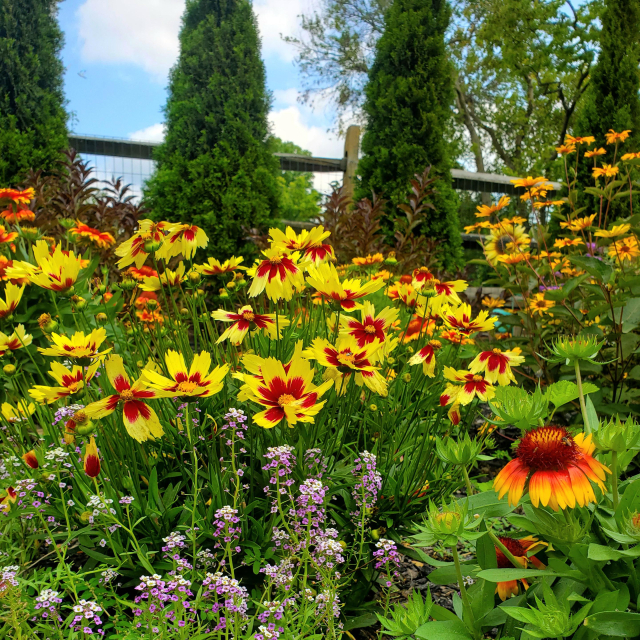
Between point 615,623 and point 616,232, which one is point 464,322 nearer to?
point 615,623

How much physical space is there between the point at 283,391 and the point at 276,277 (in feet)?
1.10

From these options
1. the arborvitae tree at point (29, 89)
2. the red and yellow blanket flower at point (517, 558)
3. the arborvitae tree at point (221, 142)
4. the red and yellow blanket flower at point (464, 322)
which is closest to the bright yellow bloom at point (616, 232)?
the red and yellow blanket flower at point (464, 322)

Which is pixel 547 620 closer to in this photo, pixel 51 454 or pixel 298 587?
pixel 298 587

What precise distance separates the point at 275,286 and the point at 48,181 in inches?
212

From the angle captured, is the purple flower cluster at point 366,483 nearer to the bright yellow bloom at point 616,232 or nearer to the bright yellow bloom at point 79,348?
the bright yellow bloom at point 79,348

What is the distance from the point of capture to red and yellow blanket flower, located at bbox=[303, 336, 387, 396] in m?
1.19

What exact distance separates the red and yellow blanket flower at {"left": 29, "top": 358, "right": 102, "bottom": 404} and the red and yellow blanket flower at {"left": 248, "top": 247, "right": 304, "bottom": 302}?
1.40 feet

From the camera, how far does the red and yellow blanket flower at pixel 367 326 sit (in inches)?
54.1

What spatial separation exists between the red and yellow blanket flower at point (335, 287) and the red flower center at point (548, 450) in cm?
60

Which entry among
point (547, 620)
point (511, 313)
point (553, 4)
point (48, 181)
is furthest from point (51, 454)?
point (553, 4)

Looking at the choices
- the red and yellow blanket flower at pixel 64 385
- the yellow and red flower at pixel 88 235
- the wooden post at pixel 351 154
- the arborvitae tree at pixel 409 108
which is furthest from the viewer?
the wooden post at pixel 351 154

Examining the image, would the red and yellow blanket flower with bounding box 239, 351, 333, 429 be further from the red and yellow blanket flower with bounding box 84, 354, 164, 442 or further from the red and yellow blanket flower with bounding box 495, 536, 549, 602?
the red and yellow blanket flower with bounding box 495, 536, 549, 602

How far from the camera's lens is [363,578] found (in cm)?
146

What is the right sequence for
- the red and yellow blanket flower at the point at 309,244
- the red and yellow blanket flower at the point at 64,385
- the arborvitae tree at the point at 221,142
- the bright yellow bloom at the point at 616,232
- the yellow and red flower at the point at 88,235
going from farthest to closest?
the arborvitae tree at the point at 221,142
the bright yellow bloom at the point at 616,232
the yellow and red flower at the point at 88,235
the red and yellow blanket flower at the point at 309,244
the red and yellow blanket flower at the point at 64,385
